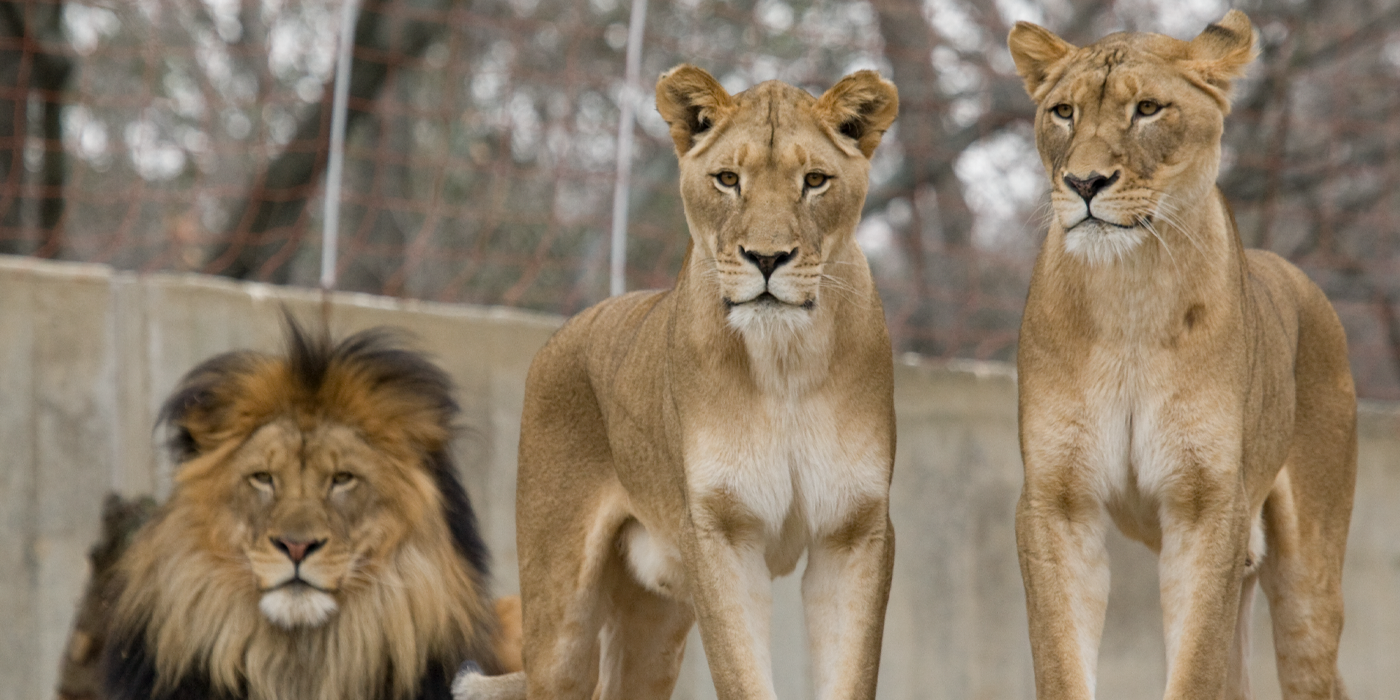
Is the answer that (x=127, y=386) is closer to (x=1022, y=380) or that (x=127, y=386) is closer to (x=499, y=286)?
(x=1022, y=380)

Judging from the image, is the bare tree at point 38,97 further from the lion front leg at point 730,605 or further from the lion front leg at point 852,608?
the lion front leg at point 852,608

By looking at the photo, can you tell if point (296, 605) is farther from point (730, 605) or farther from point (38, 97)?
point (38, 97)

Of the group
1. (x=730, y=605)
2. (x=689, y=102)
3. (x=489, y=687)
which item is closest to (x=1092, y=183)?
(x=689, y=102)

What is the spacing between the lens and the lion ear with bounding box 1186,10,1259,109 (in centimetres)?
288

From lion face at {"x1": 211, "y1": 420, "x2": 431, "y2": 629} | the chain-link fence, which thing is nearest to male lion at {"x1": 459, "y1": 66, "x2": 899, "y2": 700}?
lion face at {"x1": 211, "y1": 420, "x2": 431, "y2": 629}

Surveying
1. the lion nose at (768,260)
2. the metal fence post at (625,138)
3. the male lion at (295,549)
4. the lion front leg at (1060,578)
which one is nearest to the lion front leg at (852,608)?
the lion front leg at (1060,578)

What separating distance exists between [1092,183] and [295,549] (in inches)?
75.2

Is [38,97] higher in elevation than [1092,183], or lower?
higher

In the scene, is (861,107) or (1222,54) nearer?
(1222,54)

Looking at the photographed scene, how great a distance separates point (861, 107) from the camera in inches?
122

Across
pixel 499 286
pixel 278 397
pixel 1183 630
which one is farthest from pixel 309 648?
pixel 499 286

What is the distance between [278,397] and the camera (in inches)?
149

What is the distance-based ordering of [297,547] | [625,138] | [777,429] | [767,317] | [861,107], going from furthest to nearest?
[625,138], [297,547], [861,107], [777,429], [767,317]

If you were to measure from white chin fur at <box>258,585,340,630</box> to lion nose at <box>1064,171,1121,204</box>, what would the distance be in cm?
192
